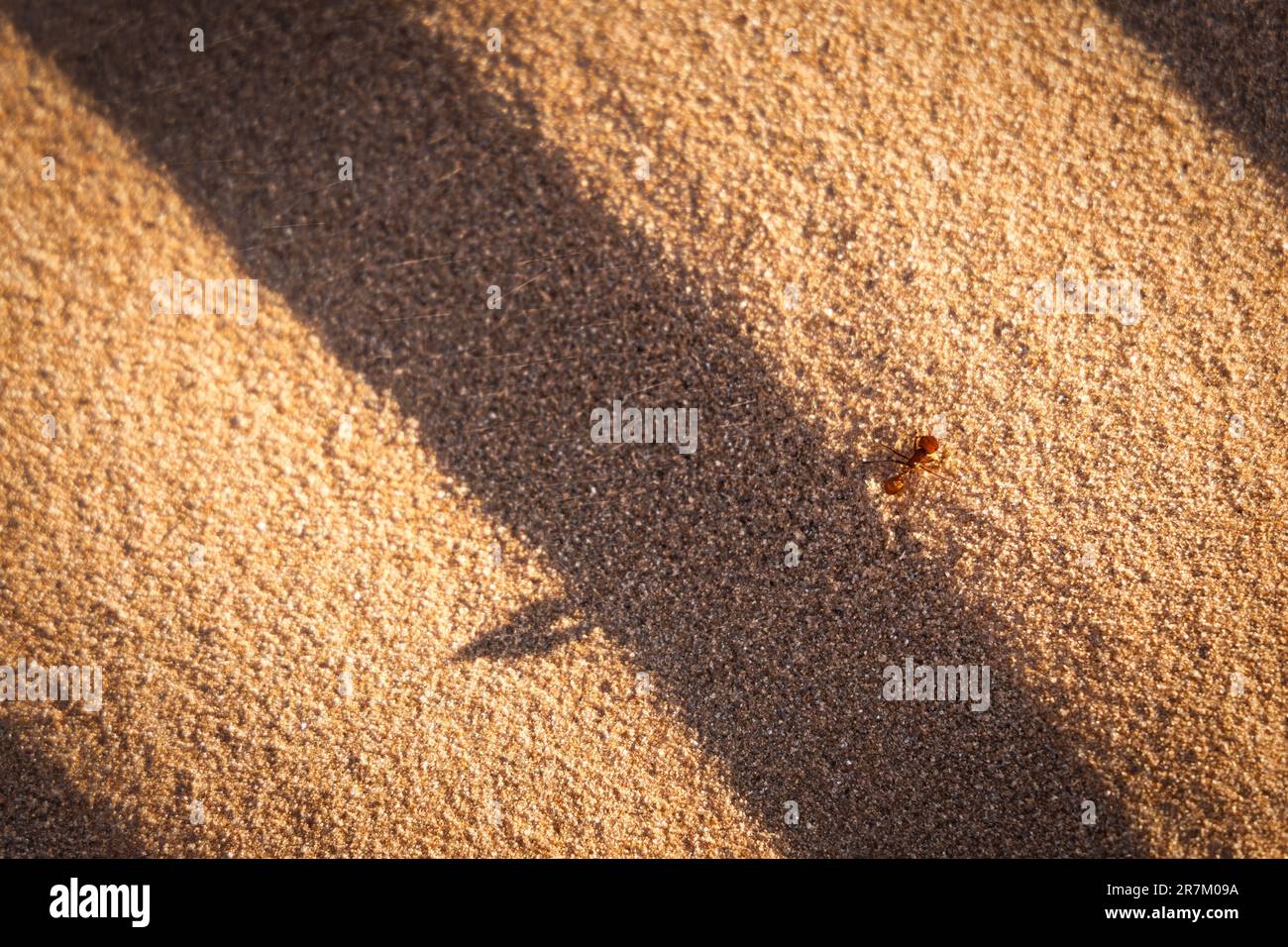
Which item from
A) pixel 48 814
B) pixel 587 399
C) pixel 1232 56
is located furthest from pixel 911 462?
pixel 48 814

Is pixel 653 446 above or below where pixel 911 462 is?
above

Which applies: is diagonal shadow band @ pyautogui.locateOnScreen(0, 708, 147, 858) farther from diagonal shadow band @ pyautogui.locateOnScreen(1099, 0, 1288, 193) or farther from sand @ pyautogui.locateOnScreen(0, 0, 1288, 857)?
diagonal shadow band @ pyautogui.locateOnScreen(1099, 0, 1288, 193)

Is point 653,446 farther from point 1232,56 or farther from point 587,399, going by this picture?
point 1232,56

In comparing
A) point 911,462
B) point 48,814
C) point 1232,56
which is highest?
point 1232,56

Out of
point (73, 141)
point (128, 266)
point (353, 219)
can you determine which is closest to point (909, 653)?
point (353, 219)

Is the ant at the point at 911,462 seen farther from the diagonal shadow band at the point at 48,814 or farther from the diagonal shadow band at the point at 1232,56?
the diagonal shadow band at the point at 48,814

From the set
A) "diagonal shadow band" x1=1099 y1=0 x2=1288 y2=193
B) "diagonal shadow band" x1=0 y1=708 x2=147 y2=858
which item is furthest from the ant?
"diagonal shadow band" x1=0 y1=708 x2=147 y2=858
